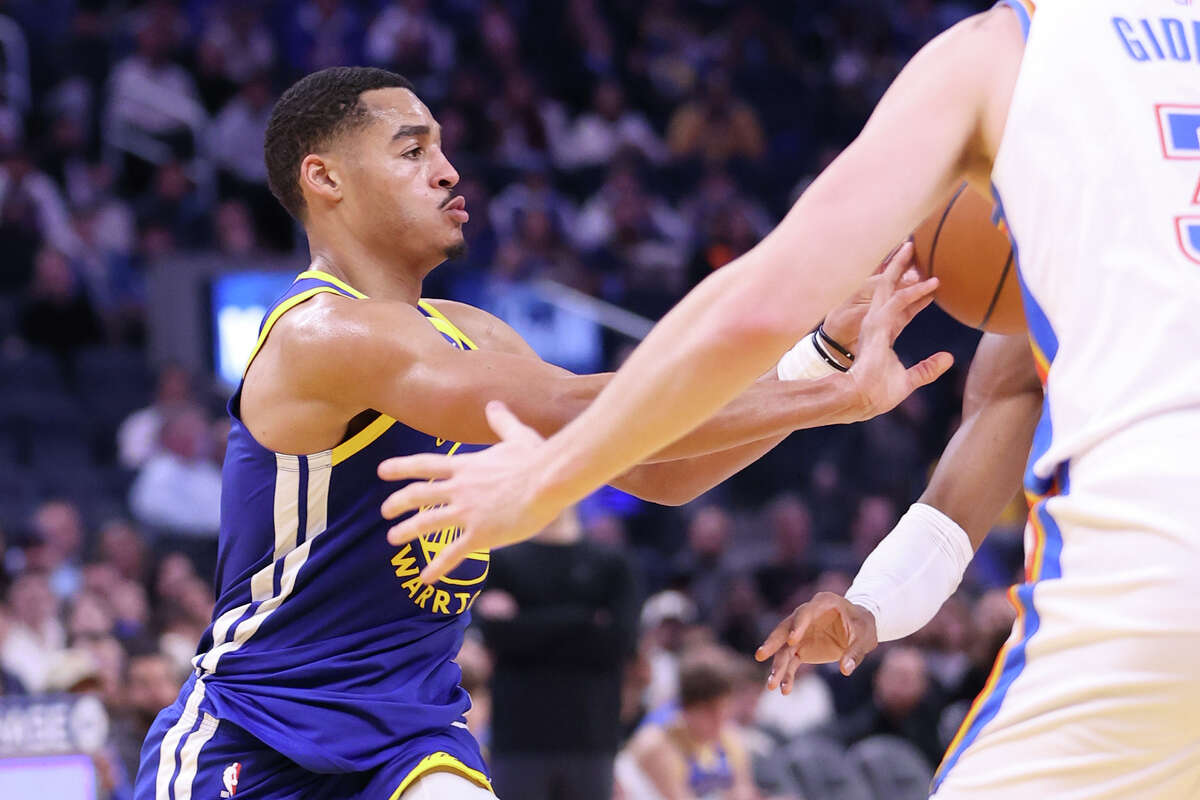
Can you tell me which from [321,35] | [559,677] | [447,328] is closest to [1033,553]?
[447,328]

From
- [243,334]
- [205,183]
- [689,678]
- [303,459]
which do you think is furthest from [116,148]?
[303,459]

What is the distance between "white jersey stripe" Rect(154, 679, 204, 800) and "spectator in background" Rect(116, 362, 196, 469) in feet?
24.1

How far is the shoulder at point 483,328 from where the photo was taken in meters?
4.04

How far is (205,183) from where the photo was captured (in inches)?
512

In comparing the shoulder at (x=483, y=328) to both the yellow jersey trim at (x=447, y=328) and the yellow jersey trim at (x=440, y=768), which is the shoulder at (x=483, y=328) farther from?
the yellow jersey trim at (x=440, y=768)

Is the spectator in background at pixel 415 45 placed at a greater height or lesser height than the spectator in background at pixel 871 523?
greater

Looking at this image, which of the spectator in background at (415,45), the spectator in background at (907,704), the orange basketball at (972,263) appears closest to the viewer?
the orange basketball at (972,263)

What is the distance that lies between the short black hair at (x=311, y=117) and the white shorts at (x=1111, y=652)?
2203 millimetres

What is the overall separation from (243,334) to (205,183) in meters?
1.68

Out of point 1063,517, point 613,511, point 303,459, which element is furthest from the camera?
point 613,511

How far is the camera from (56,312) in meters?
11.4

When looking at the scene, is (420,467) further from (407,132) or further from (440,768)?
(407,132)

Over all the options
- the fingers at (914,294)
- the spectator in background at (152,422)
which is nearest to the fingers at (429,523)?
the fingers at (914,294)

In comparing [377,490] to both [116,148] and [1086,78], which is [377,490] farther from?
[116,148]
